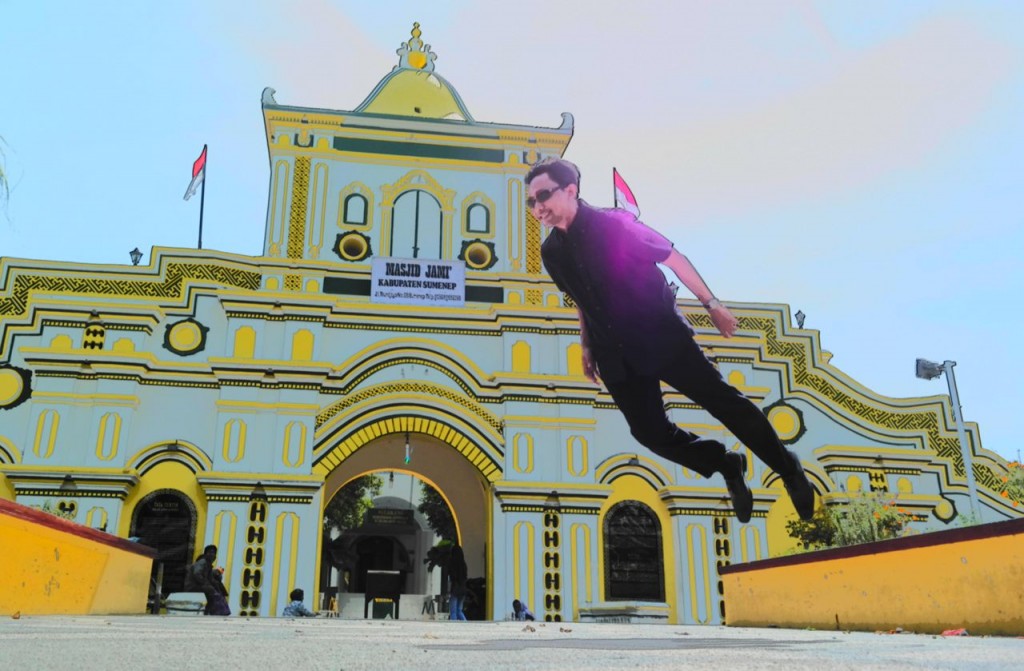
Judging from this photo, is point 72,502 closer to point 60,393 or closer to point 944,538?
point 60,393

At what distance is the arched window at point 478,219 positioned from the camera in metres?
20.6

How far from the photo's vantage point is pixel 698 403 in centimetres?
1055

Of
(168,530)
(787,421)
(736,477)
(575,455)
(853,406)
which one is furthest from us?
(853,406)

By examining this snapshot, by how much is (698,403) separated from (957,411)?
12420 millimetres

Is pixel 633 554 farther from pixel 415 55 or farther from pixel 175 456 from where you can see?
pixel 415 55

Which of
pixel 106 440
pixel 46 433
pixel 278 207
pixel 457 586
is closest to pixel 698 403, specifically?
pixel 457 586

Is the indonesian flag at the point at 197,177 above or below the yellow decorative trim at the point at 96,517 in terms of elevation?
above

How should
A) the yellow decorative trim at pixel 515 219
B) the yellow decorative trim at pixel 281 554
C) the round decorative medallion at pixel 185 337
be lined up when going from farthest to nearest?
the yellow decorative trim at pixel 515 219, the round decorative medallion at pixel 185 337, the yellow decorative trim at pixel 281 554

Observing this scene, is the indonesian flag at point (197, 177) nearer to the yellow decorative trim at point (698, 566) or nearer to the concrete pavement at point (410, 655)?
the yellow decorative trim at point (698, 566)

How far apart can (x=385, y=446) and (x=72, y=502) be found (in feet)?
21.0

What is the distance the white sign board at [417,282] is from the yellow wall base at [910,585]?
31.4ft

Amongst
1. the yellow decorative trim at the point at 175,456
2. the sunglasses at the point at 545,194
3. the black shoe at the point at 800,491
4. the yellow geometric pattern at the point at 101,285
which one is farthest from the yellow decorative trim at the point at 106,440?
the black shoe at the point at 800,491

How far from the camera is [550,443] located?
60.3 feet

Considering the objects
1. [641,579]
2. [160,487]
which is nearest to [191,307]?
[160,487]
